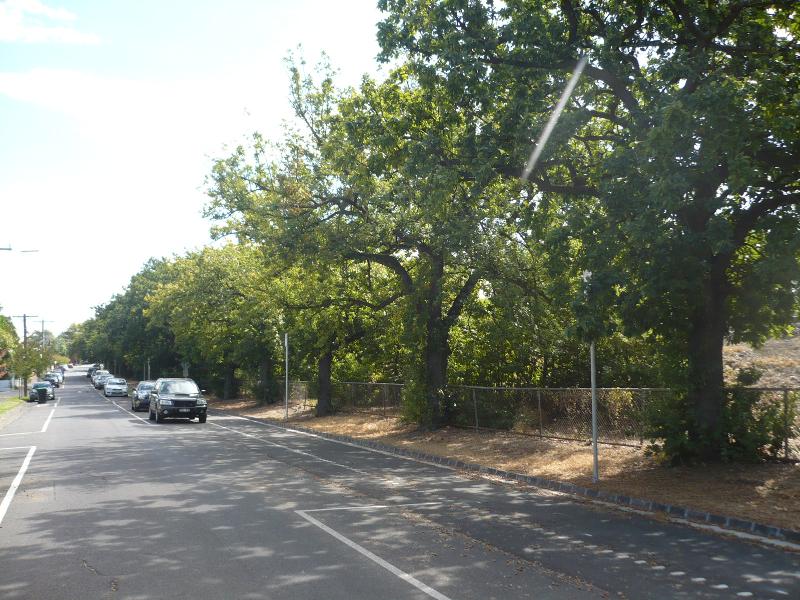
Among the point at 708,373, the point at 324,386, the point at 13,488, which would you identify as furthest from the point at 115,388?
the point at 708,373

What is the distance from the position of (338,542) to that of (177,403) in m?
22.1

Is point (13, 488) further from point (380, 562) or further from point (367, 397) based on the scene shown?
point (367, 397)

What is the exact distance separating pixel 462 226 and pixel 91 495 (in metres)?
9.37

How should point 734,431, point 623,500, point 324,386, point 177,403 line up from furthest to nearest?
point 324,386 < point 177,403 < point 734,431 < point 623,500

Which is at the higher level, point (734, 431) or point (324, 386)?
point (734, 431)

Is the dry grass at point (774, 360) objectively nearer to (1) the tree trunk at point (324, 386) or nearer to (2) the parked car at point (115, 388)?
(1) the tree trunk at point (324, 386)

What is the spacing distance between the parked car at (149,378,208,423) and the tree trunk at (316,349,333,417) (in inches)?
193

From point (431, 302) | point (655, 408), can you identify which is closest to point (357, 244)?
point (431, 302)

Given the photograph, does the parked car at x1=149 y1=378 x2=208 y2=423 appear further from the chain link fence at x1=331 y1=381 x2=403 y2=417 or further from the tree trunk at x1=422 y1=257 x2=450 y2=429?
the tree trunk at x1=422 y1=257 x2=450 y2=429

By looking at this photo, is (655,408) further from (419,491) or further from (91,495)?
(91,495)

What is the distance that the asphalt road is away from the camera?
20.0 feet

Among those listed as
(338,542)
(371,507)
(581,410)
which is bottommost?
(371,507)

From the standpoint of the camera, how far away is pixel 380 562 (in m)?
6.87

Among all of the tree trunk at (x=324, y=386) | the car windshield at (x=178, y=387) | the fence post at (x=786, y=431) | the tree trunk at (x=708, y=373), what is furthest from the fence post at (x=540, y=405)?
the car windshield at (x=178, y=387)
